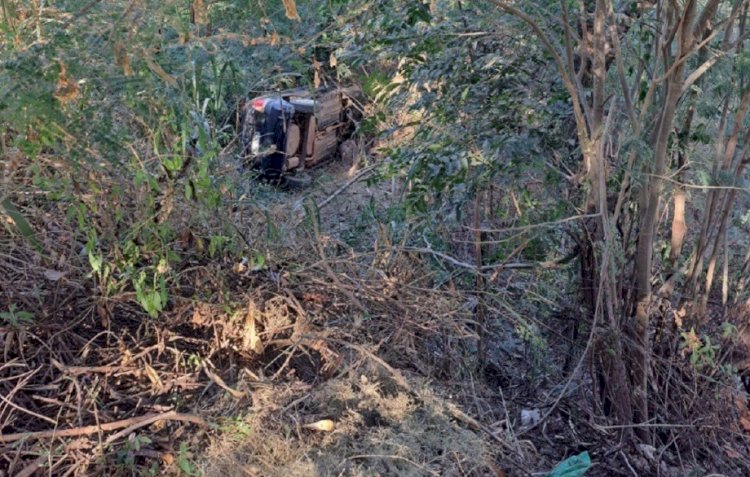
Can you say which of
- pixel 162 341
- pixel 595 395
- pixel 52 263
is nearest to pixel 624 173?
pixel 595 395

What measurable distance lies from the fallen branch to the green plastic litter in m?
1.54

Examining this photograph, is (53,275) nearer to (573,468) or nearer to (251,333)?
(251,333)

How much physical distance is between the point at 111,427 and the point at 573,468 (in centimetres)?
198

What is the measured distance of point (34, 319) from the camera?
3.59 m

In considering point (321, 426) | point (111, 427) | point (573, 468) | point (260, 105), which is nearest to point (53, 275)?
point (111, 427)

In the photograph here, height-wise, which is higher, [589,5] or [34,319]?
[589,5]

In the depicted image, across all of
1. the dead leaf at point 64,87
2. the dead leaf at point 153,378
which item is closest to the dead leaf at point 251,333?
the dead leaf at point 153,378

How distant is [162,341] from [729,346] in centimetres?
321

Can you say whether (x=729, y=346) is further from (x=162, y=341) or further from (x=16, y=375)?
(x=16, y=375)

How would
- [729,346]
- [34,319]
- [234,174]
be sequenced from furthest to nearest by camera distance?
[729,346] → [234,174] → [34,319]

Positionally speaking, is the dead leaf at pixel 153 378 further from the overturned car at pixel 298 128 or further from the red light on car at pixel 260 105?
the red light on car at pixel 260 105

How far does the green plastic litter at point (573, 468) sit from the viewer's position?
3543 millimetres

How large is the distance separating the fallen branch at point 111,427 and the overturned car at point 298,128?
3262 mm

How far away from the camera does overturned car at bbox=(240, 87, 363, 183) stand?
24.2 feet
